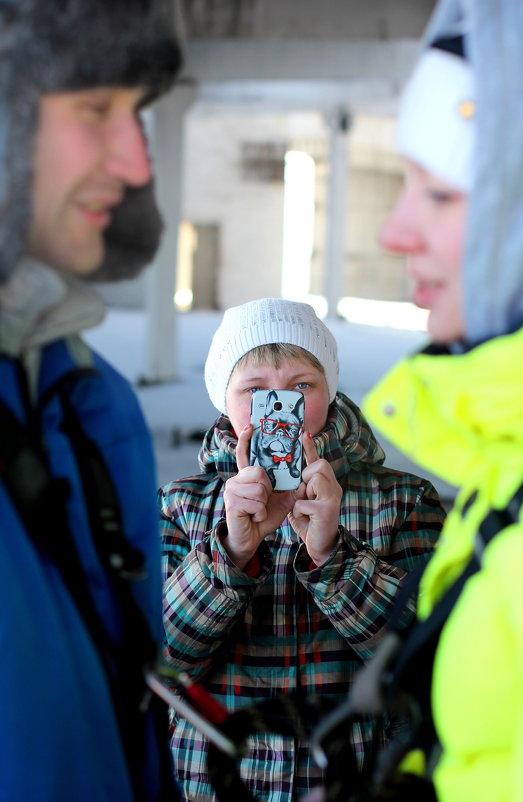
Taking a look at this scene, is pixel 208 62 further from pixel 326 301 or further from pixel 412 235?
pixel 326 301

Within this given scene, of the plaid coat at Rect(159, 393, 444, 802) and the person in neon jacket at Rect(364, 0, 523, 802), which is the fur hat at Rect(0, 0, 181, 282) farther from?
the plaid coat at Rect(159, 393, 444, 802)

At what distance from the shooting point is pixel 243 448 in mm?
1509

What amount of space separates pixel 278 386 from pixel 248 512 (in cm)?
27

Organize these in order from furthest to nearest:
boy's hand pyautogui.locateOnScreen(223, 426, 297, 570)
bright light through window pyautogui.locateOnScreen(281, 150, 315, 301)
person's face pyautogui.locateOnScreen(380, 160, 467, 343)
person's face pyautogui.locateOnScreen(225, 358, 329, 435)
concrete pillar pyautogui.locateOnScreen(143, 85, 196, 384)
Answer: bright light through window pyautogui.locateOnScreen(281, 150, 315, 301) < concrete pillar pyautogui.locateOnScreen(143, 85, 196, 384) < person's face pyautogui.locateOnScreen(225, 358, 329, 435) < boy's hand pyautogui.locateOnScreen(223, 426, 297, 570) < person's face pyautogui.locateOnScreen(380, 160, 467, 343)

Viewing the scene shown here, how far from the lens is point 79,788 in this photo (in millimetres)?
921

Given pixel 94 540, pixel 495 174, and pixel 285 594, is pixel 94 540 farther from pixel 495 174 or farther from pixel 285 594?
pixel 285 594

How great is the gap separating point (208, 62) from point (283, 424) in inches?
262

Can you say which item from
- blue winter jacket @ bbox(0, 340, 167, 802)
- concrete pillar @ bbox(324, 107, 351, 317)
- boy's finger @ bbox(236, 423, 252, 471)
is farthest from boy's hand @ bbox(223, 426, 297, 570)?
concrete pillar @ bbox(324, 107, 351, 317)

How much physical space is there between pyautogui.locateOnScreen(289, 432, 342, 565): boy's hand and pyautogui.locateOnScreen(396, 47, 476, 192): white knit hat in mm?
645

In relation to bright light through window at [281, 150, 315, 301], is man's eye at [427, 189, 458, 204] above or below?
above

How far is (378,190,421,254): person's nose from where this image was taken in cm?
93

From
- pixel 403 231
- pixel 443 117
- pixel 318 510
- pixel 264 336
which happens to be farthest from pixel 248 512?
pixel 443 117

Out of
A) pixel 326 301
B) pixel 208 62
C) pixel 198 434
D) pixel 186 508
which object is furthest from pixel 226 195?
pixel 186 508

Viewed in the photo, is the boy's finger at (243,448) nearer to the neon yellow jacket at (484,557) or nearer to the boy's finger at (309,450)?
the boy's finger at (309,450)
